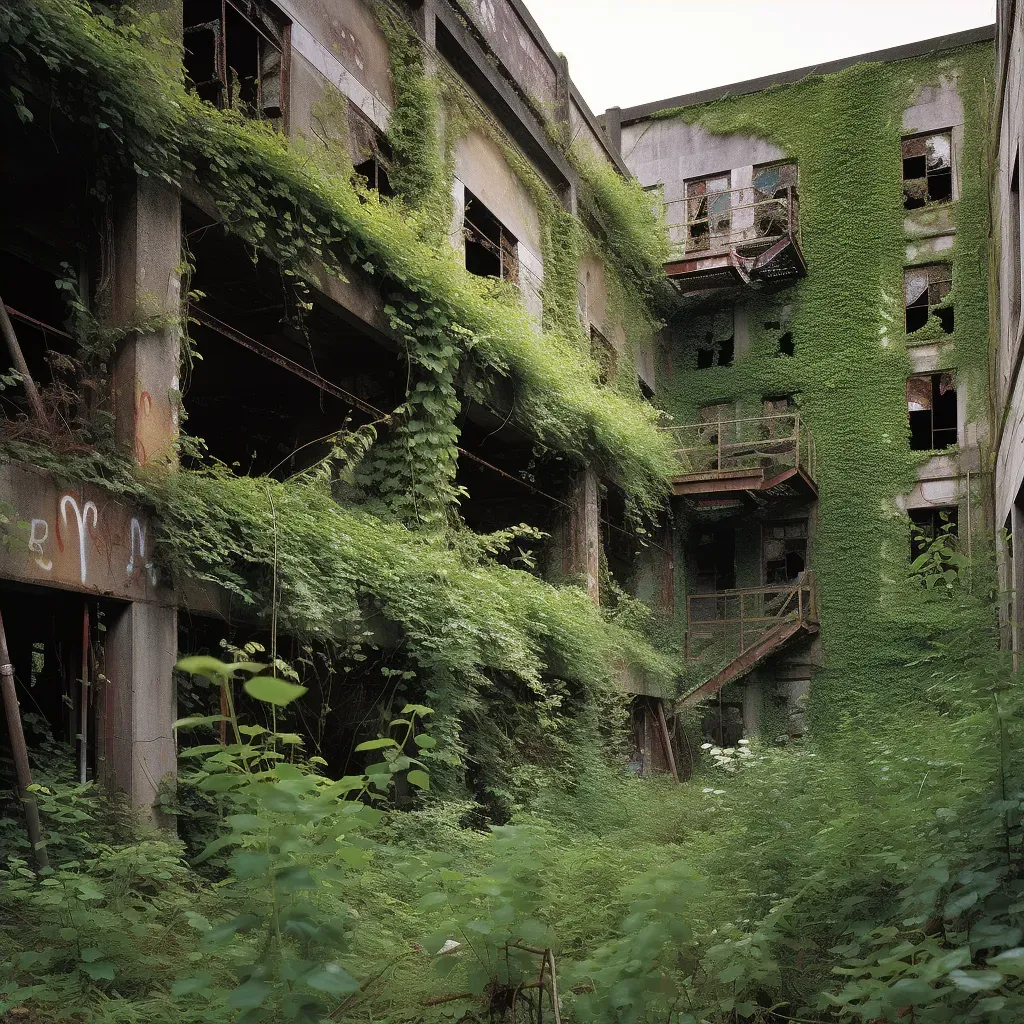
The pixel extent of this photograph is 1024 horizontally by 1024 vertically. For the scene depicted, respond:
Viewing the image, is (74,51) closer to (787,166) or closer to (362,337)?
(362,337)

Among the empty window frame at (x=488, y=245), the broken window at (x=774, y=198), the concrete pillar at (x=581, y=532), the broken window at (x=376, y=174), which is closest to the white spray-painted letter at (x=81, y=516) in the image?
the broken window at (x=376, y=174)

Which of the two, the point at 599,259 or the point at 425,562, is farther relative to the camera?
the point at 599,259

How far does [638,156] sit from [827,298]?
617 cm

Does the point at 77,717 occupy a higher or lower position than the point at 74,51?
lower

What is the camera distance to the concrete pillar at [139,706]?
300 inches

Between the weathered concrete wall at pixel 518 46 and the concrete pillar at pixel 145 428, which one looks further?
the weathered concrete wall at pixel 518 46

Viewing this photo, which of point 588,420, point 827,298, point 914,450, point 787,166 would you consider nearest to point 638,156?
point 787,166

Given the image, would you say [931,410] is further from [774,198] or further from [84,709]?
[84,709]

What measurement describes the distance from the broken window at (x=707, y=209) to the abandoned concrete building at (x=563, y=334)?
0.27 feet

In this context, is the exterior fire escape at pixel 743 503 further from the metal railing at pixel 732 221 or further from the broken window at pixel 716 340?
the metal railing at pixel 732 221

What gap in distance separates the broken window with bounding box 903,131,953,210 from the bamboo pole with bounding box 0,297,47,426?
21.2m

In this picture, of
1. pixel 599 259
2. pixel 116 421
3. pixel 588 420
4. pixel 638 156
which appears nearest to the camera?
pixel 116 421

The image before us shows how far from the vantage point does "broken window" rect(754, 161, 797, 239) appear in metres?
23.8

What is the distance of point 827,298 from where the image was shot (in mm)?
23812
